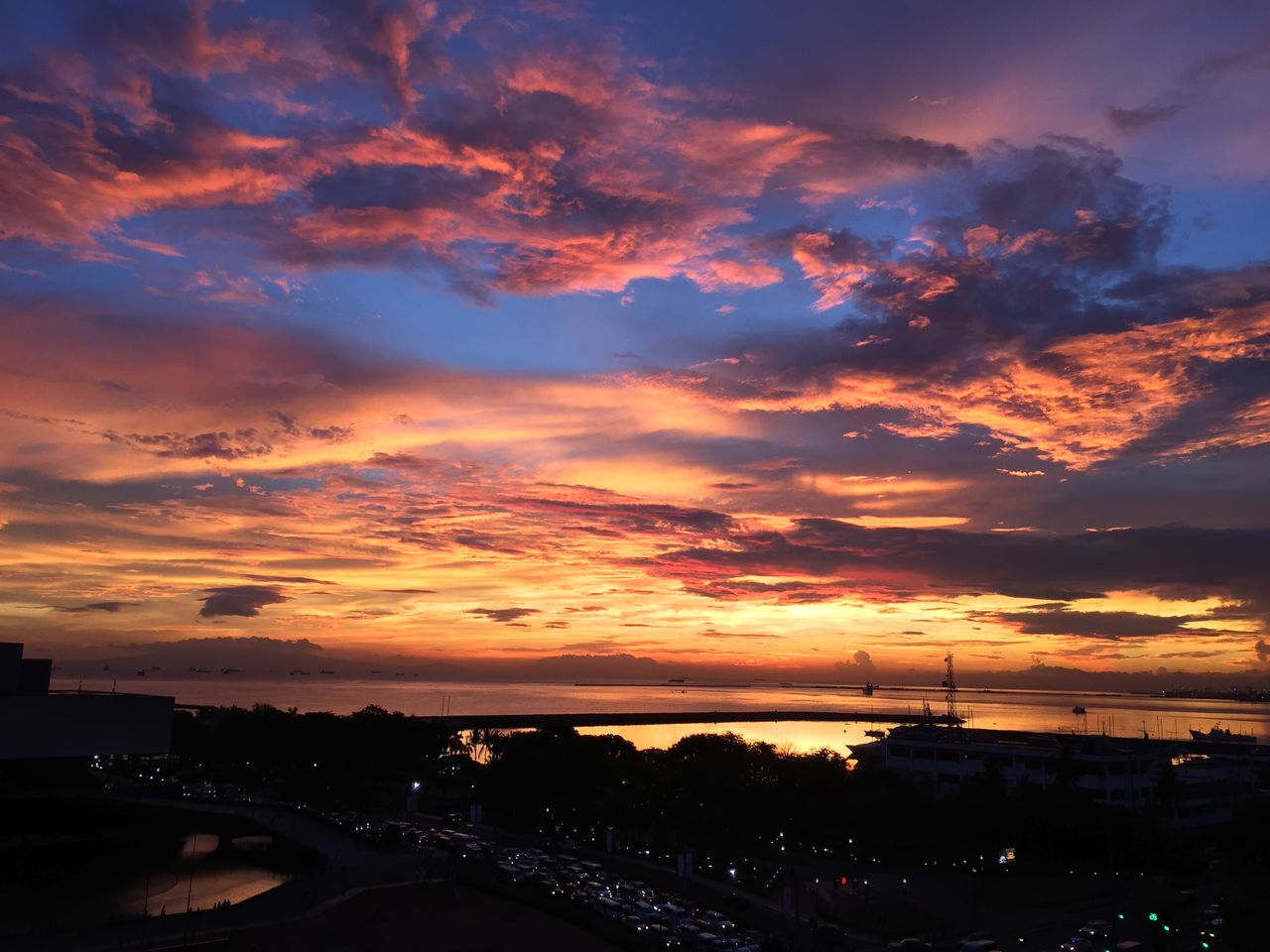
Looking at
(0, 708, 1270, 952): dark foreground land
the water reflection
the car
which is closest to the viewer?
(0, 708, 1270, 952): dark foreground land

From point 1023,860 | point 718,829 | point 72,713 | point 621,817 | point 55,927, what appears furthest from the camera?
point 621,817

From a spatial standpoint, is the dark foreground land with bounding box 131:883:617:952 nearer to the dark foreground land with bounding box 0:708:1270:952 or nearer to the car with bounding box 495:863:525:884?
the dark foreground land with bounding box 0:708:1270:952

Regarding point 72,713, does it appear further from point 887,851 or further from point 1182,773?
point 1182,773

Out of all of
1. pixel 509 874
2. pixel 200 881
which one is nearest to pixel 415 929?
pixel 509 874

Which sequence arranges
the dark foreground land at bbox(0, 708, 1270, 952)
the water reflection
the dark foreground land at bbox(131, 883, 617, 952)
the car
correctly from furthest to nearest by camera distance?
the car, the water reflection, the dark foreground land at bbox(0, 708, 1270, 952), the dark foreground land at bbox(131, 883, 617, 952)

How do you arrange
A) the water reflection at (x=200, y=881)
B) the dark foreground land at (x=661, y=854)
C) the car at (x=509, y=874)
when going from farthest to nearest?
the car at (x=509, y=874)
the water reflection at (x=200, y=881)
the dark foreground land at (x=661, y=854)

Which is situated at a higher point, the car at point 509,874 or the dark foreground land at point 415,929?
the car at point 509,874

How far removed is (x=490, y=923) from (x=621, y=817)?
2593 cm

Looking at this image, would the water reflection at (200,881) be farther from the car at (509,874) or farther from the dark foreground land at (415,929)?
the car at (509,874)

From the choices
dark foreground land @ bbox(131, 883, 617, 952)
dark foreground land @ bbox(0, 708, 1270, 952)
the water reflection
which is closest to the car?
dark foreground land @ bbox(0, 708, 1270, 952)

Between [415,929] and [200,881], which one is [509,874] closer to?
[415,929]

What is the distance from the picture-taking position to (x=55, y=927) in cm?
3531

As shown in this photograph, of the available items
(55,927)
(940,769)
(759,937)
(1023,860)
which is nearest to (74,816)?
(55,927)

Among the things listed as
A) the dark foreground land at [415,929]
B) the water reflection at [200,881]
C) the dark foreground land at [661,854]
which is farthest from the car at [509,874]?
the water reflection at [200,881]
